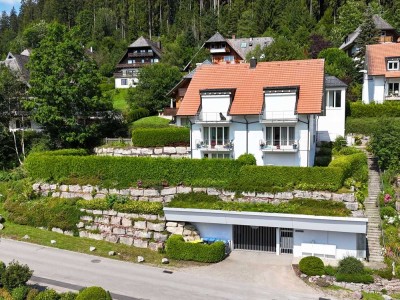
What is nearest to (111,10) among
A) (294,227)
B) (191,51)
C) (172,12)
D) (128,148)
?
(172,12)

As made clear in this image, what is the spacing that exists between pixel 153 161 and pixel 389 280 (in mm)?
18012

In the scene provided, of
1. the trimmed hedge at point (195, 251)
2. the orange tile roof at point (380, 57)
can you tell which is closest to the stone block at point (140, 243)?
the trimmed hedge at point (195, 251)

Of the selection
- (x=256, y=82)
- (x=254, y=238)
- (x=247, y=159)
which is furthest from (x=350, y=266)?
Result: (x=256, y=82)

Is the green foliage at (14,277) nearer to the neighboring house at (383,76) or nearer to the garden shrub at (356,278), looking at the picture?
the garden shrub at (356,278)

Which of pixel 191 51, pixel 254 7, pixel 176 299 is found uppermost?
pixel 254 7

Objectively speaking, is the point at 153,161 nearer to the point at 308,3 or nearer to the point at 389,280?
the point at 389,280

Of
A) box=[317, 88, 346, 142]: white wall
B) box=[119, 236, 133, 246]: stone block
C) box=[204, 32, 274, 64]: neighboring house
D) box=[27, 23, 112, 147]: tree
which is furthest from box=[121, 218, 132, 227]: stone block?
box=[204, 32, 274, 64]: neighboring house

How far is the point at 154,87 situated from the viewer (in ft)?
186

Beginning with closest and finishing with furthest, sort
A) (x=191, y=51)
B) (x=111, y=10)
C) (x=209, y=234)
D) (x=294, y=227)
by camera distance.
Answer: (x=294, y=227)
(x=209, y=234)
(x=191, y=51)
(x=111, y=10)

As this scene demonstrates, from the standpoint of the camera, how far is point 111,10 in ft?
387

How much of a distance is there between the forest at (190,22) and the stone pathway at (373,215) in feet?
80.8

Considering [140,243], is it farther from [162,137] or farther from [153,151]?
[162,137]

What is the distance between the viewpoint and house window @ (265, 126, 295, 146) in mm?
32906

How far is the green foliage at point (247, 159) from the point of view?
104ft
